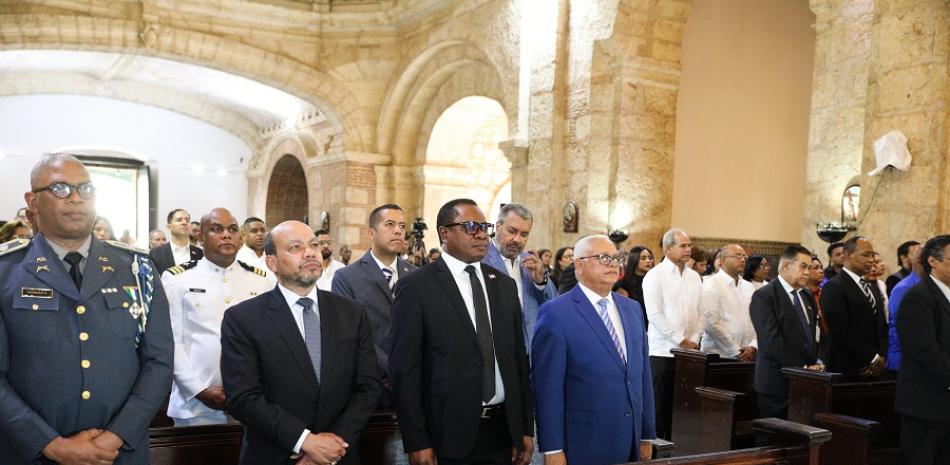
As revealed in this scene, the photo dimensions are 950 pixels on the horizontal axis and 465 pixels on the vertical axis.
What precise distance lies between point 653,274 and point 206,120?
15.1m

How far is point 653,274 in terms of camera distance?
18.5 feet

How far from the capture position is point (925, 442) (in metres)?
3.73

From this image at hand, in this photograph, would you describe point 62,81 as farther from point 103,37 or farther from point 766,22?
A: point 766,22

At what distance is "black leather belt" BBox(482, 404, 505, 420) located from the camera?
2805 millimetres

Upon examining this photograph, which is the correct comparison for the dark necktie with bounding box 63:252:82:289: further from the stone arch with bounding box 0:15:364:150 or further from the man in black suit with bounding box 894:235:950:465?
the stone arch with bounding box 0:15:364:150

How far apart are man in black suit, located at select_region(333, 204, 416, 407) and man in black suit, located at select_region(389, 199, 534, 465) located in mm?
507

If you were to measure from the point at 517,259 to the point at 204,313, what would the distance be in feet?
5.53

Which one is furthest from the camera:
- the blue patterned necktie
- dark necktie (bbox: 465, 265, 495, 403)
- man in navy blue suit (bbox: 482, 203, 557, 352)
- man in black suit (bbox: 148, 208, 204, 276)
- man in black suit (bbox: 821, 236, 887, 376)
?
man in black suit (bbox: 148, 208, 204, 276)

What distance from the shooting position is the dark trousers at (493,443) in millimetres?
2803

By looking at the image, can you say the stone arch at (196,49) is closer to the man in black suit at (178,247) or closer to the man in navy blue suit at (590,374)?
the man in black suit at (178,247)

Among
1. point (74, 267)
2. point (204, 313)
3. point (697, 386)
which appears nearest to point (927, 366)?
point (697, 386)

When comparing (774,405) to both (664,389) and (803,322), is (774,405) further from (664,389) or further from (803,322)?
(664,389)

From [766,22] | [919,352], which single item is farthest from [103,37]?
[919,352]

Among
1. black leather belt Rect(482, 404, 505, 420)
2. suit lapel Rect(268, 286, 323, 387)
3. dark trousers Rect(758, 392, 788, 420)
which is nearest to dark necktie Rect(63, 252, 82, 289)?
suit lapel Rect(268, 286, 323, 387)
